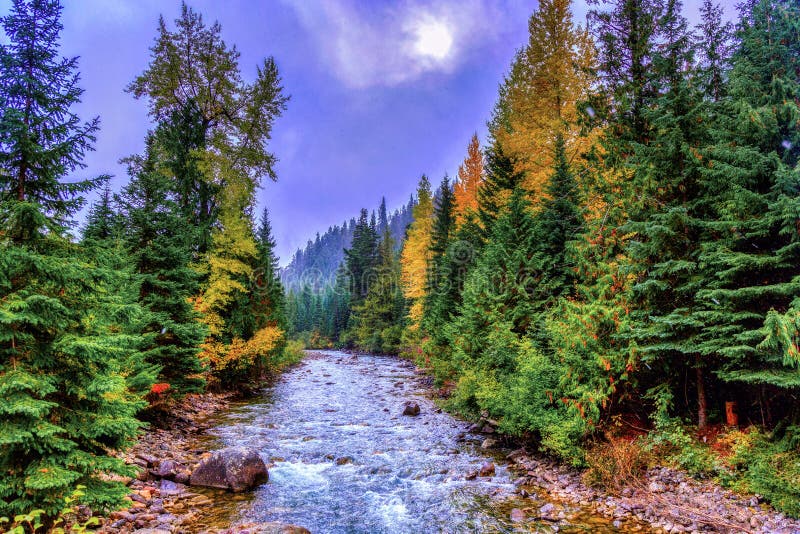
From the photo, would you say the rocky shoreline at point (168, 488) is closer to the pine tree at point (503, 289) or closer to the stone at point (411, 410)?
the stone at point (411, 410)

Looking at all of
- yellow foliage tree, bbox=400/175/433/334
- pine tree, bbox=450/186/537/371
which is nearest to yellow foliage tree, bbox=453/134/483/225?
yellow foliage tree, bbox=400/175/433/334

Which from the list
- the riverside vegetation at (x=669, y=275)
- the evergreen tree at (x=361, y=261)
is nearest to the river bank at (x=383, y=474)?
the riverside vegetation at (x=669, y=275)

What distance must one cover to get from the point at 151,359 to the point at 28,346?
9.64 meters

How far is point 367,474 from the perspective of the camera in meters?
10.9

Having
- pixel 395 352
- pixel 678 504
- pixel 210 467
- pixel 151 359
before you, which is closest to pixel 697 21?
pixel 678 504

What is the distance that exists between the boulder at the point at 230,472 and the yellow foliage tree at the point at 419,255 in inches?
878

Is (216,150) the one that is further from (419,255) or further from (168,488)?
(419,255)

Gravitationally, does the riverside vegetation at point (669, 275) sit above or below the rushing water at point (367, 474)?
above

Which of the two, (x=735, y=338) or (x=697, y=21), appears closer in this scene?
(x=735, y=338)

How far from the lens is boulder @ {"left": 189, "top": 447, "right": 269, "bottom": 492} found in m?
9.35

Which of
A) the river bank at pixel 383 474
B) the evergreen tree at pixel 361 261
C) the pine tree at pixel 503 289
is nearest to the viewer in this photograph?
the river bank at pixel 383 474

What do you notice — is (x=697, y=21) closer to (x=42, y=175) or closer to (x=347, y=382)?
(x=42, y=175)

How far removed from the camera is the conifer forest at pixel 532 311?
215 inches

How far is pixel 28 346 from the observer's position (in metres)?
5.10
